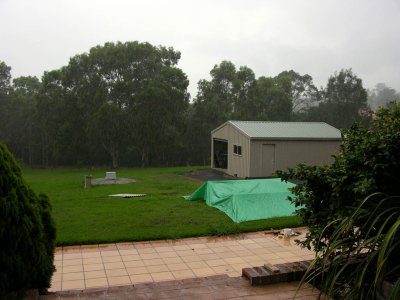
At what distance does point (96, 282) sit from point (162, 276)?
97cm

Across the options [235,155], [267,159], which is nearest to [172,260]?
[267,159]

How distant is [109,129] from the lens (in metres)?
30.0

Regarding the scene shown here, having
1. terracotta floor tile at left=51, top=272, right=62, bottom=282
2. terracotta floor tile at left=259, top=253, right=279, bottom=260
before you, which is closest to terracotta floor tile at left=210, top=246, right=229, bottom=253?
terracotta floor tile at left=259, top=253, right=279, bottom=260

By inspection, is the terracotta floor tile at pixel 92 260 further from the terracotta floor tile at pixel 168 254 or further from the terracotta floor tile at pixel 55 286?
the terracotta floor tile at pixel 168 254

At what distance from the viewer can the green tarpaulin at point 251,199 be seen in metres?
9.85

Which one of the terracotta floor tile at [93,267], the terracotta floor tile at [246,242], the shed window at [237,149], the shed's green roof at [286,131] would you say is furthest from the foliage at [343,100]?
the terracotta floor tile at [93,267]

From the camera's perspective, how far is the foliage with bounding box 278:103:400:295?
3.29 metres

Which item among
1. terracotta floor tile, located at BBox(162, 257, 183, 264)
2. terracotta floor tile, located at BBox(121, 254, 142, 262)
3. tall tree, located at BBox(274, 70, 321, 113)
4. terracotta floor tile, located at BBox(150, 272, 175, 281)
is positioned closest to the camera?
terracotta floor tile, located at BBox(150, 272, 175, 281)

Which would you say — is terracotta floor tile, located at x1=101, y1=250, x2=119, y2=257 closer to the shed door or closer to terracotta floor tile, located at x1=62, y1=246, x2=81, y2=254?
terracotta floor tile, located at x1=62, y1=246, x2=81, y2=254

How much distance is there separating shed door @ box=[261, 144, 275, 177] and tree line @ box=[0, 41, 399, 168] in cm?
1136

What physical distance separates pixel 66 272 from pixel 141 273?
3.79 ft

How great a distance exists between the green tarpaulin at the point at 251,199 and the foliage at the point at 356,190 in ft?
16.7

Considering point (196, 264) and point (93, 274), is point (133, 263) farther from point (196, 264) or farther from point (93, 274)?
point (196, 264)

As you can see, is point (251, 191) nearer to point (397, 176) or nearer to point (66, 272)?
point (66, 272)
